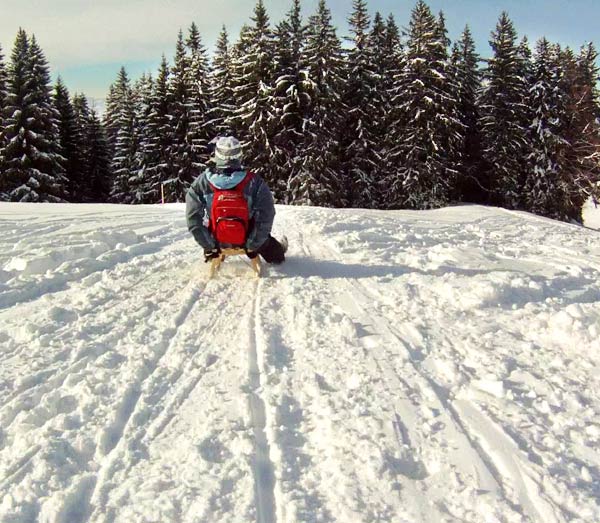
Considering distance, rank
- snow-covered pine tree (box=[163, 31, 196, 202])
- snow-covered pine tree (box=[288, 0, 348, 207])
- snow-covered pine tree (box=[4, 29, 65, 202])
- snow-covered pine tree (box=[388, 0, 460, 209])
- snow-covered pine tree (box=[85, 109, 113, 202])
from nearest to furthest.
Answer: snow-covered pine tree (box=[288, 0, 348, 207]), snow-covered pine tree (box=[388, 0, 460, 209]), snow-covered pine tree (box=[4, 29, 65, 202]), snow-covered pine tree (box=[163, 31, 196, 202]), snow-covered pine tree (box=[85, 109, 113, 202])

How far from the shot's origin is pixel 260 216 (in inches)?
221

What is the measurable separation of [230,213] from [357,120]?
26.8m

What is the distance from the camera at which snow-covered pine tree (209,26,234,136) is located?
32.6 m

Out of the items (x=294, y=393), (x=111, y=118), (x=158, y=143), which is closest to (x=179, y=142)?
(x=158, y=143)

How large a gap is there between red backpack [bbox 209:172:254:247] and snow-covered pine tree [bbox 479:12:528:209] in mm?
29817

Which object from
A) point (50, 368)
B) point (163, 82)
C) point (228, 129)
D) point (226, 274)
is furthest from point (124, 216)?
point (163, 82)

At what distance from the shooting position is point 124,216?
9953 mm

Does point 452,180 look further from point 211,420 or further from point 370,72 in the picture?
point 211,420

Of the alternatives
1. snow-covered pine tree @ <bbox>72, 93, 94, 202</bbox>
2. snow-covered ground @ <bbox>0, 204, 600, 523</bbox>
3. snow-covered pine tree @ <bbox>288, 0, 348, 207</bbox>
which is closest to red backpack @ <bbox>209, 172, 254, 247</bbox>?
snow-covered ground @ <bbox>0, 204, 600, 523</bbox>

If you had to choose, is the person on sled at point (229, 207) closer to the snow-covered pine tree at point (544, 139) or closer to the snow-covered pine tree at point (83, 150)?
the snow-covered pine tree at point (544, 139)

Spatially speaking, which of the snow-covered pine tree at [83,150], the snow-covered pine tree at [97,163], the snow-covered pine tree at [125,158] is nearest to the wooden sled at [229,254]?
the snow-covered pine tree at [125,158]

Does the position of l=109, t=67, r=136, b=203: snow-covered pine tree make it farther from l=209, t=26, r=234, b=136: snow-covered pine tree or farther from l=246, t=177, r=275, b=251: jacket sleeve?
l=246, t=177, r=275, b=251: jacket sleeve

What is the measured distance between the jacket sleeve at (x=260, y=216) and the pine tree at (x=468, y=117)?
2993 cm

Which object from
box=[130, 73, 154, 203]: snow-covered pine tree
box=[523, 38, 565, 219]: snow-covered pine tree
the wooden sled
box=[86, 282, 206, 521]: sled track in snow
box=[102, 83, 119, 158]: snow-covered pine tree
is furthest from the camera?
box=[102, 83, 119, 158]: snow-covered pine tree
